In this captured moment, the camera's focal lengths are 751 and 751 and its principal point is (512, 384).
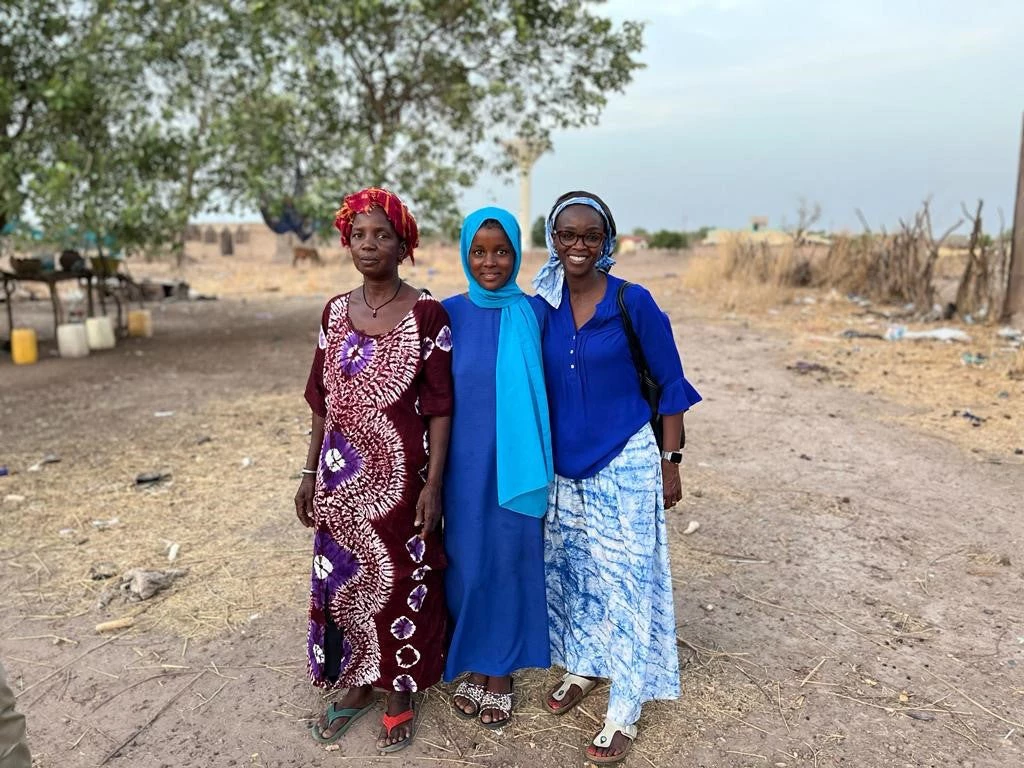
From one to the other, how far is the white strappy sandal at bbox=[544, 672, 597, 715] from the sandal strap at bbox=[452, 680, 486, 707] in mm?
225

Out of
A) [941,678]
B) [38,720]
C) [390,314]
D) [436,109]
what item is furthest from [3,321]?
[941,678]

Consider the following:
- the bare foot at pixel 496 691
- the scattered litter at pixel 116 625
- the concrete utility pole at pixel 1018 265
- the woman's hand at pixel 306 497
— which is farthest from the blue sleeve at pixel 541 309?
the concrete utility pole at pixel 1018 265

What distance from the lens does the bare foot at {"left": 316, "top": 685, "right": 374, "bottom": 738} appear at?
2.31 m

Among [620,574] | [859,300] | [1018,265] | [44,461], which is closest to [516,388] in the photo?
[620,574]

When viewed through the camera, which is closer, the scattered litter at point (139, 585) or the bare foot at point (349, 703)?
the bare foot at point (349, 703)

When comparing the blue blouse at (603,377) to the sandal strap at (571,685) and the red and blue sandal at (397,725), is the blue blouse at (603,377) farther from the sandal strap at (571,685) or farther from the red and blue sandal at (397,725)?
the red and blue sandal at (397,725)

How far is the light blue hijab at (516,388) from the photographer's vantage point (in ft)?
6.79

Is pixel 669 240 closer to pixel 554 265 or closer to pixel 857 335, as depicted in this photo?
pixel 857 335

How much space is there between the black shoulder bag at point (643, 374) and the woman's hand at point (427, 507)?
25.9 inches

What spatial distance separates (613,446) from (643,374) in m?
0.23

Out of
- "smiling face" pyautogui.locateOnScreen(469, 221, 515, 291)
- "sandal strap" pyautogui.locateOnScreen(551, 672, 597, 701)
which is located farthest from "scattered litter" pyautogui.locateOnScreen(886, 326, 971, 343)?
"smiling face" pyautogui.locateOnScreen(469, 221, 515, 291)

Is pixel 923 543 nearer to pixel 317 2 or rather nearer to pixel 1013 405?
pixel 1013 405

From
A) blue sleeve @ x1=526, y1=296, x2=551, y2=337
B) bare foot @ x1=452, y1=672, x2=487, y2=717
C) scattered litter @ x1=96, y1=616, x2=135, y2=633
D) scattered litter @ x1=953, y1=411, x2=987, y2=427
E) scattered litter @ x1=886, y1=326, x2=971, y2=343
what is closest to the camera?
blue sleeve @ x1=526, y1=296, x2=551, y2=337

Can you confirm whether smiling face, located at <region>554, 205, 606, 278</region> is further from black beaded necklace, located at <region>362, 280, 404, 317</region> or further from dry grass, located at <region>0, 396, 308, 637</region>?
dry grass, located at <region>0, 396, 308, 637</region>
